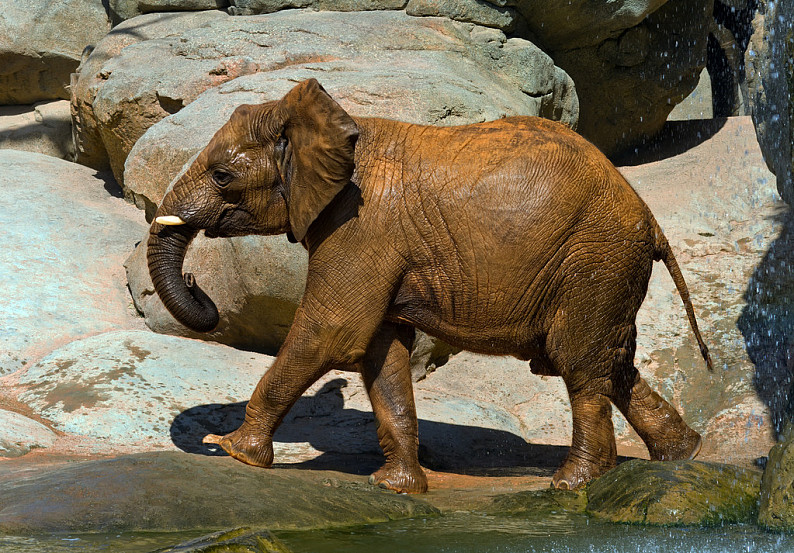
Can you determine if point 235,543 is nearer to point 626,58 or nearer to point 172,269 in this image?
point 172,269

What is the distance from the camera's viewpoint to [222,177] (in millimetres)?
6359

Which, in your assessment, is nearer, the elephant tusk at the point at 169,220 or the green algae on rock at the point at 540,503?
the green algae on rock at the point at 540,503

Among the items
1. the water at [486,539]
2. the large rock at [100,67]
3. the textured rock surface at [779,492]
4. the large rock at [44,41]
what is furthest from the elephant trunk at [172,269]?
the large rock at [44,41]

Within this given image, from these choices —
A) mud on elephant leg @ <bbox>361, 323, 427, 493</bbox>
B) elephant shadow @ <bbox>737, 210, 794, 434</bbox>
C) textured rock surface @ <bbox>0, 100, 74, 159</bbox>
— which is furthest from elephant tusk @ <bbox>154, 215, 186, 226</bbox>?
textured rock surface @ <bbox>0, 100, 74, 159</bbox>

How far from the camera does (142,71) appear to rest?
11695 millimetres

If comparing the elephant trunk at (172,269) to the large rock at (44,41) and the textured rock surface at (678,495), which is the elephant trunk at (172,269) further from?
the large rock at (44,41)

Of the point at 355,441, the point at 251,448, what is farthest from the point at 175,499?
the point at 355,441

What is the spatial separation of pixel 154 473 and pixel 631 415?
10.9 ft

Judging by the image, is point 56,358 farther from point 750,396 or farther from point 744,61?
point 744,61

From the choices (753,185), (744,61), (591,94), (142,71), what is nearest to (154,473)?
(142,71)

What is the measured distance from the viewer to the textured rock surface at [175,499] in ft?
15.4

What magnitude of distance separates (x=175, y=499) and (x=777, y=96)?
5.96m

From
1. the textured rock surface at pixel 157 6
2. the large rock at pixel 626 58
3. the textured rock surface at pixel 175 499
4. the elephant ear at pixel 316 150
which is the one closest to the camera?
the textured rock surface at pixel 175 499

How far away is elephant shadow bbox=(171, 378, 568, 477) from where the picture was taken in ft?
24.3
